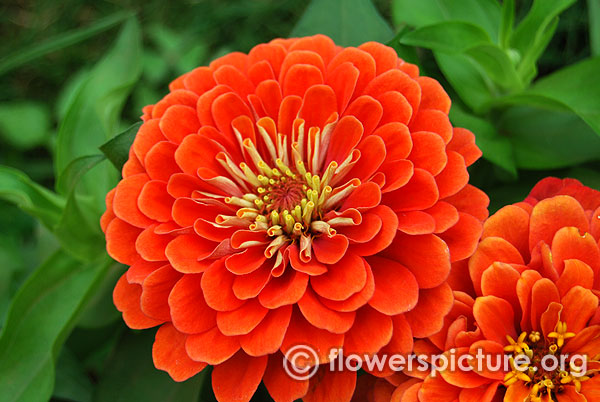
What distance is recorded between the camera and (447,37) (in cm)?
62

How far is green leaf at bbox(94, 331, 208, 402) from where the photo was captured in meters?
0.63

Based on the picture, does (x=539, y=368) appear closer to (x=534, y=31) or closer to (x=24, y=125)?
(x=534, y=31)

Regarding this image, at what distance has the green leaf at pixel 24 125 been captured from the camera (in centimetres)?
107

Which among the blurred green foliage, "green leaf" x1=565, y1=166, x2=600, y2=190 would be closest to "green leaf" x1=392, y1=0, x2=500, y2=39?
the blurred green foliage

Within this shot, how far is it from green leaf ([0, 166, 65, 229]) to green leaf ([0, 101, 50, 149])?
43 cm

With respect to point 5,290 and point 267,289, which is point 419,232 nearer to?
point 267,289

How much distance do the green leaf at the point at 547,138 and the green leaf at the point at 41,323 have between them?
1.81 feet

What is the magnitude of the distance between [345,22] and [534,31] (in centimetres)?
24

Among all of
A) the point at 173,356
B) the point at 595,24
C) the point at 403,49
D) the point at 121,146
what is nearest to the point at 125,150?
the point at 121,146

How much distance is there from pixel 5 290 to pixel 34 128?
0.38 metres

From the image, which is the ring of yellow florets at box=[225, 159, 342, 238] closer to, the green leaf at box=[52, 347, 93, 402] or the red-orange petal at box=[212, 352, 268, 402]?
the red-orange petal at box=[212, 352, 268, 402]

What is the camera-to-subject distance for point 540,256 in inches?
18.7

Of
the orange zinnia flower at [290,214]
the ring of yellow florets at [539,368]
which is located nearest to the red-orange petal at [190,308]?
the orange zinnia flower at [290,214]

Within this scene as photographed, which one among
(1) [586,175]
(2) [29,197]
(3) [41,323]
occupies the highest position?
Answer: (2) [29,197]
